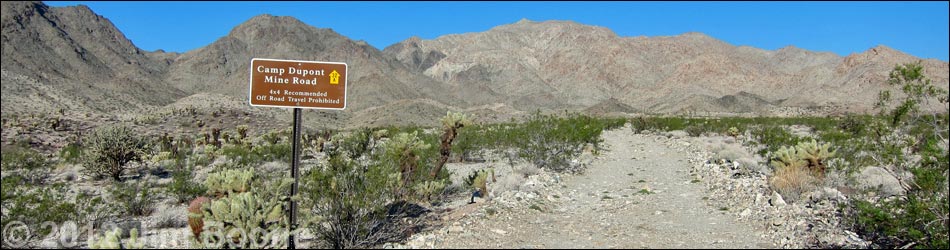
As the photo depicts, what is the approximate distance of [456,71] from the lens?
358ft

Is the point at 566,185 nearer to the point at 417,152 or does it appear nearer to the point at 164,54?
the point at 417,152

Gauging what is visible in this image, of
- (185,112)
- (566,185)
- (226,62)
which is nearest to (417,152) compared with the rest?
(566,185)

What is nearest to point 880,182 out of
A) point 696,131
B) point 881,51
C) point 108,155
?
point 108,155

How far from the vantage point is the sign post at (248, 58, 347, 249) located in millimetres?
6086

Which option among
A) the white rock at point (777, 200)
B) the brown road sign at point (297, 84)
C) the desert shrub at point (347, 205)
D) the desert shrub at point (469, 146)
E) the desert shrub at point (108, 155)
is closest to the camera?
the brown road sign at point (297, 84)

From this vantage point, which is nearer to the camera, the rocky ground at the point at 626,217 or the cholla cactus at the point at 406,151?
the rocky ground at the point at 626,217

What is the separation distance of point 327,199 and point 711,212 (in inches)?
214

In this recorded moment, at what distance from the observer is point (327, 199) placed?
22.2ft

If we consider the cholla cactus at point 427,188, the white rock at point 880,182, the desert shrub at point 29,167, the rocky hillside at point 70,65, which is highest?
the rocky hillside at point 70,65

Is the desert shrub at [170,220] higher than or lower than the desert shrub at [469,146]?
lower

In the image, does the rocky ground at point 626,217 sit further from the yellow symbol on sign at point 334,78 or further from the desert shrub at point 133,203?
the yellow symbol on sign at point 334,78

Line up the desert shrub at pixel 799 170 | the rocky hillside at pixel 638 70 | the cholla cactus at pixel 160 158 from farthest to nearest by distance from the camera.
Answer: the rocky hillside at pixel 638 70, the cholla cactus at pixel 160 158, the desert shrub at pixel 799 170

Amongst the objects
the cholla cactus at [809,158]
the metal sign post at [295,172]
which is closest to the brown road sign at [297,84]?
the metal sign post at [295,172]

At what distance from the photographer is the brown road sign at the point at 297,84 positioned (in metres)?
6.09
